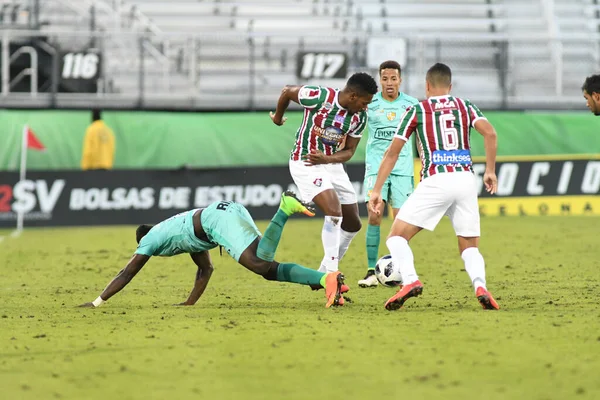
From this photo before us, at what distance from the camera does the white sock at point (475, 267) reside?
28.5ft

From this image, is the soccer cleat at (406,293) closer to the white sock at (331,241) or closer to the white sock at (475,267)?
the white sock at (475,267)

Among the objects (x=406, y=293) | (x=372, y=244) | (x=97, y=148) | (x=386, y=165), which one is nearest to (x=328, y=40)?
(x=97, y=148)

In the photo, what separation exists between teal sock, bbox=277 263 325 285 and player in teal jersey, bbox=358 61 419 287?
2.33 m

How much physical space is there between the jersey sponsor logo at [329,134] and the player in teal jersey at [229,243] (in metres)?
1.28

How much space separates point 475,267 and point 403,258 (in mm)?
586

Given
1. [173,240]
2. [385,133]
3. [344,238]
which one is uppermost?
[385,133]

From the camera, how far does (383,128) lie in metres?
11.6

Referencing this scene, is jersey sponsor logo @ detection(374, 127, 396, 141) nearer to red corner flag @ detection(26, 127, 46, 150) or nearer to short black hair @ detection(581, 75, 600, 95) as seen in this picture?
short black hair @ detection(581, 75, 600, 95)

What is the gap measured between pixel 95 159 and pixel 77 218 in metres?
1.75

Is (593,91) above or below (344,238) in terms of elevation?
above

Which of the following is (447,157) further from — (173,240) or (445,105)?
→ (173,240)

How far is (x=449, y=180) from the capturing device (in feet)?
28.4

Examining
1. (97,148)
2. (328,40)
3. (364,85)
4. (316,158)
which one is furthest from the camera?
(328,40)

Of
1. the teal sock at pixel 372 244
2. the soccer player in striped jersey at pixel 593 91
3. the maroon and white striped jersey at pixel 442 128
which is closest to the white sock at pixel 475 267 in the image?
the maroon and white striped jersey at pixel 442 128
